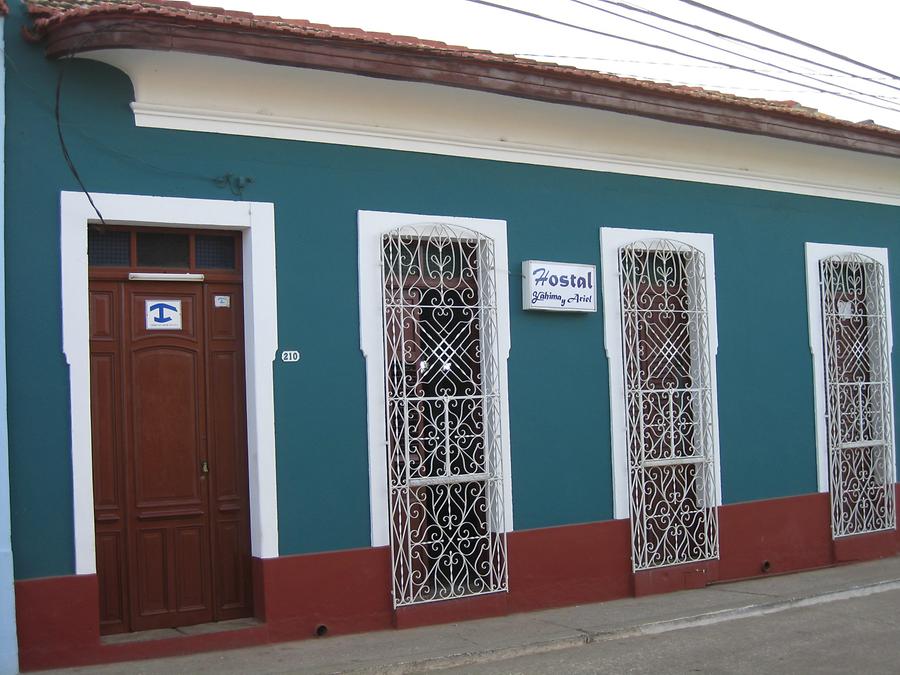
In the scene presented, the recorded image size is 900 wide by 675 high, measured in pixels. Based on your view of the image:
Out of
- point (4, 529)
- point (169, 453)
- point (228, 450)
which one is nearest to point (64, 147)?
point (169, 453)

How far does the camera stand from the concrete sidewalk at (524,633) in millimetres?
6367

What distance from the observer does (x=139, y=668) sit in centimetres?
623

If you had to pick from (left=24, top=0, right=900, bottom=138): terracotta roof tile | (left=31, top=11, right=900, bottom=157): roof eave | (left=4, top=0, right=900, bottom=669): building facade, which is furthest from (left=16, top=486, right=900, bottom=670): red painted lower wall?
(left=24, top=0, right=900, bottom=138): terracotta roof tile

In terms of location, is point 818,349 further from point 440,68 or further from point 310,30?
point 310,30

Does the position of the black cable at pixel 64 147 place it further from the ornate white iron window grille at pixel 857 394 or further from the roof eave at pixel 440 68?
the ornate white iron window grille at pixel 857 394

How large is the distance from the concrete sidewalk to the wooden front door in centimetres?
51

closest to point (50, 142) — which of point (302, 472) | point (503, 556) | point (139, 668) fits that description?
point (302, 472)

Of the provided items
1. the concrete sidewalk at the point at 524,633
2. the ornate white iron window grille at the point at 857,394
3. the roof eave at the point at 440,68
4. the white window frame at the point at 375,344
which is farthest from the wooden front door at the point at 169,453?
the ornate white iron window grille at the point at 857,394

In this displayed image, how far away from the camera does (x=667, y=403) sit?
29.3 feet

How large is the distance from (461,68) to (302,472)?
2989 millimetres

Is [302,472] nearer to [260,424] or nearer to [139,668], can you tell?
[260,424]

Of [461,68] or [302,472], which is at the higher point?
[461,68]

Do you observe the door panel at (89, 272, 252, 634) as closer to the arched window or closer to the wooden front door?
the wooden front door

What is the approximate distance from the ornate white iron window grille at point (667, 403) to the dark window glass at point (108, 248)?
3966 mm
